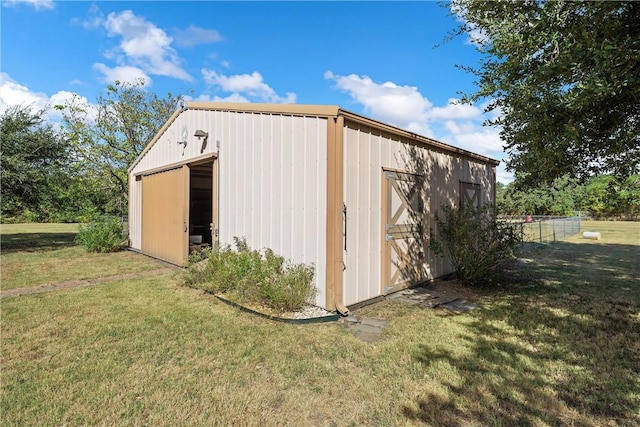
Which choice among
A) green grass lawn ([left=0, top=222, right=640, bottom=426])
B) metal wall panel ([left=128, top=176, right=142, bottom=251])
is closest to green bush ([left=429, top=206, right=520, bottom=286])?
green grass lawn ([left=0, top=222, right=640, bottom=426])

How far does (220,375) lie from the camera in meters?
2.86

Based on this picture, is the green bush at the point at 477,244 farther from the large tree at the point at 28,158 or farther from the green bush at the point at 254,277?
the large tree at the point at 28,158

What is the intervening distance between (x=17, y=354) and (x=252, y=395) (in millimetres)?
2494

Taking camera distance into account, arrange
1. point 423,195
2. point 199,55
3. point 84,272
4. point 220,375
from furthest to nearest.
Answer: point 199,55
point 84,272
point 423,195
point 220,375

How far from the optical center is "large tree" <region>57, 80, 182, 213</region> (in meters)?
16.6

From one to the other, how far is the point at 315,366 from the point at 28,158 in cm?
1300

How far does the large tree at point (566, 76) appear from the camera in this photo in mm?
2951

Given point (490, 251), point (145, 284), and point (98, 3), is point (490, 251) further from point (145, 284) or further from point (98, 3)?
point (98, 3)

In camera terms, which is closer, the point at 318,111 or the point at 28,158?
the point at 318,111

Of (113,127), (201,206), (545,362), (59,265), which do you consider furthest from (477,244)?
(113,127)

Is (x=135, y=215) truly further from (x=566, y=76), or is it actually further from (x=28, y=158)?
(x=566, y=76)

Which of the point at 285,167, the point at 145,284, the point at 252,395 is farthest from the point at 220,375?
the point at 145,284

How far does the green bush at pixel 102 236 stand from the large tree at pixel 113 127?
6.33 m

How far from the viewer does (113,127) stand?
17000 mm
